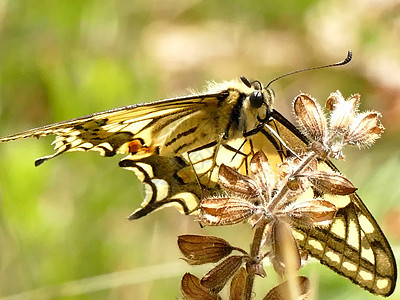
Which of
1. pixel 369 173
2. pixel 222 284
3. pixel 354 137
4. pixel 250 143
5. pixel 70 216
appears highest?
pixel 70 216

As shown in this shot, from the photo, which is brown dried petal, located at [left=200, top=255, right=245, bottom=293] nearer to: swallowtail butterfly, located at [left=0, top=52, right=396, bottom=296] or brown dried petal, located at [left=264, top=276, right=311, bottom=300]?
brown dried petal, located at [left=264, top=276, right=311, bottom=300]

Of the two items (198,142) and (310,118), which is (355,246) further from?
(198,142)

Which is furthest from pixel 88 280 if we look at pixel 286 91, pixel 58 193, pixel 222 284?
pixel 286 91

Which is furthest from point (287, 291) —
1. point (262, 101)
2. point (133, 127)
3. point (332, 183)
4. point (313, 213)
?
point (133, 127)

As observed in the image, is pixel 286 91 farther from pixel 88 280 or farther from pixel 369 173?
pixel 88 280

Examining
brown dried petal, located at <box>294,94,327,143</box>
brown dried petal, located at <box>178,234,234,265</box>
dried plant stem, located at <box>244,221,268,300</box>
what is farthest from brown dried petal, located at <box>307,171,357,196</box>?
brown dried petal, located at <box>178,234,234,265</box>
